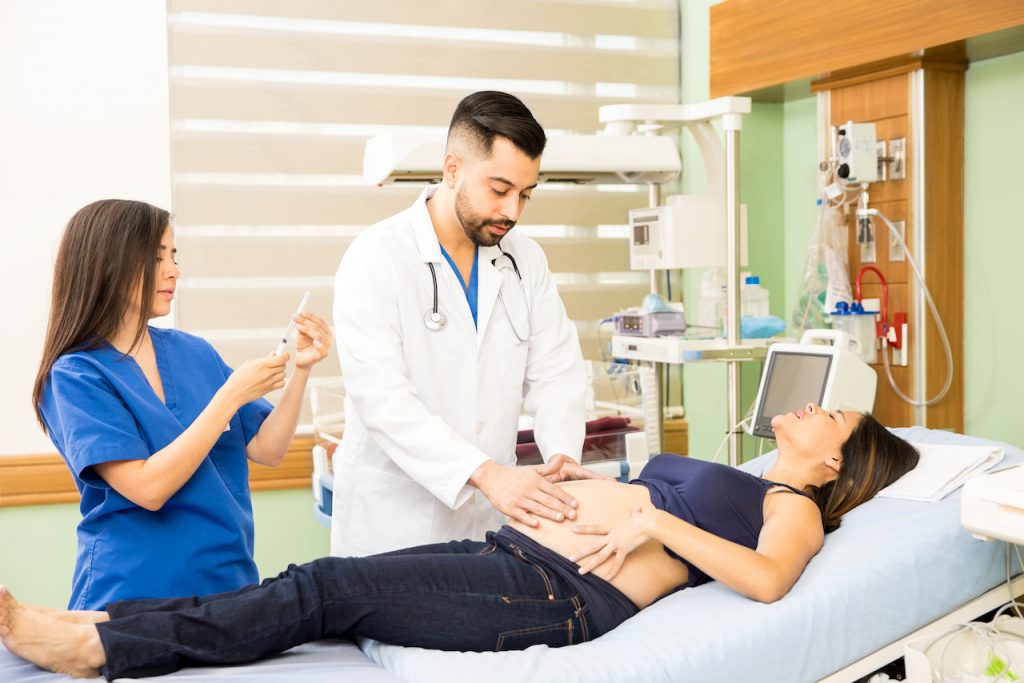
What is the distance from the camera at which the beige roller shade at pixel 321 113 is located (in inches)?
133

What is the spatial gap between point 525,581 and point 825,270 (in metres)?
1.89

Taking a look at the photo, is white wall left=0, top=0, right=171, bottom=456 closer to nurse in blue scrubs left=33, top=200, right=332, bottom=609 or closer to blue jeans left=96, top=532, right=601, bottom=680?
nurse in blue scrubs left=33, top=200, right=332, bottom=609

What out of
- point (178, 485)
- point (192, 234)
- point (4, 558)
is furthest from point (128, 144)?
point (178, 485)

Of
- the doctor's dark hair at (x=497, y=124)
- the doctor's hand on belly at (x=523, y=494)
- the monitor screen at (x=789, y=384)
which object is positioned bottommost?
the doctor's hand on belly at (x=523, y=494)

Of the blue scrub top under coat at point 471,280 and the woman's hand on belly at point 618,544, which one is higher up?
the blue scrub top under coat at point 471,280

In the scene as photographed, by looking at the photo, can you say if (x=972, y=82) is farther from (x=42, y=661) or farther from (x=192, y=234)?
(x=42, y=661)

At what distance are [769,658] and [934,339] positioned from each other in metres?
1.73

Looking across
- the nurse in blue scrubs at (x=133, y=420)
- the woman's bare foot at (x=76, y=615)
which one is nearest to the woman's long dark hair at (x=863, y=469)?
the nurse in blue scrubs at (x=133, y=420)

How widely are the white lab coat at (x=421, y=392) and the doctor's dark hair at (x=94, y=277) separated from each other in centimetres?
46

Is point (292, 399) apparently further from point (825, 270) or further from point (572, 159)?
point (825, 270)

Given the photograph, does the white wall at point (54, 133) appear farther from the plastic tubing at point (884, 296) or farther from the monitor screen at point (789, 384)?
the plastic tubing at point (884, 296)

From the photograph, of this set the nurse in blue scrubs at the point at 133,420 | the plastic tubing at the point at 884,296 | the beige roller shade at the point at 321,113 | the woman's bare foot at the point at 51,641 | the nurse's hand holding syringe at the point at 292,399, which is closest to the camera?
the woman's bare foot at the point at 51,641

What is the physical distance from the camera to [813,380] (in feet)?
8.65

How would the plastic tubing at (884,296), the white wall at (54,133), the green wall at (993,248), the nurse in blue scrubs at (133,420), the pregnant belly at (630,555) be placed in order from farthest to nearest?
the white wall at (54,133), the plastic tubing at (884,296), the green wall at (993,248), the pregnant belly at (630,555), the nurse in blue scrubs at (133,420)
